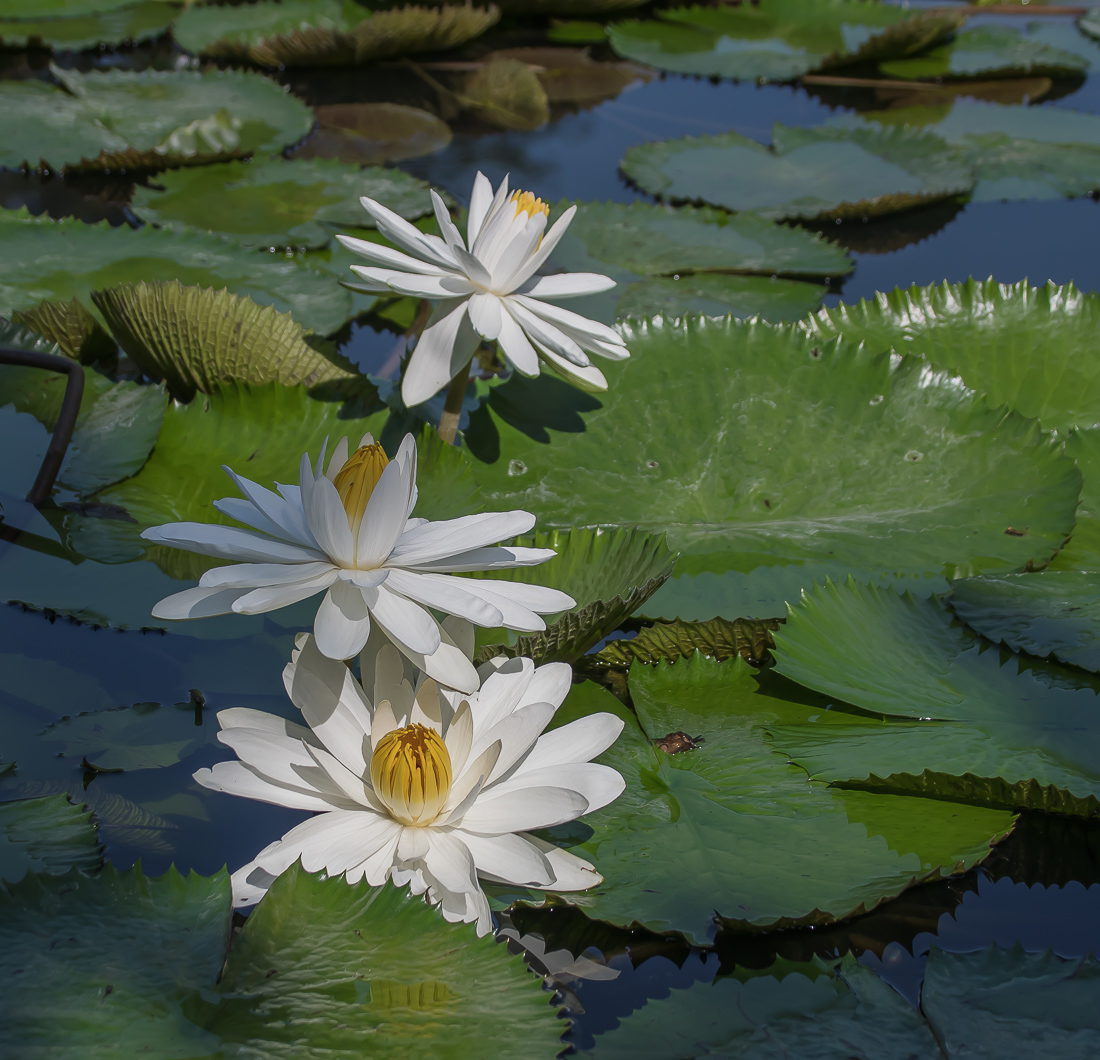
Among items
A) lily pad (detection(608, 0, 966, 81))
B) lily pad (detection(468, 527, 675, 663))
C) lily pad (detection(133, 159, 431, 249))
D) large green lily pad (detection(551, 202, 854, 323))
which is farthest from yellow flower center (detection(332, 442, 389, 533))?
lily pad (detection(608, 0, 966, 81))

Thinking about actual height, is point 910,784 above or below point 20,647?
below

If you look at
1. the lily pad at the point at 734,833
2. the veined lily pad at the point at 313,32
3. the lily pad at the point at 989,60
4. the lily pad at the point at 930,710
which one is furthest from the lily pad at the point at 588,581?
the lily pad at the point at 989,60

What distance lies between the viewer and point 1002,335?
1939mm

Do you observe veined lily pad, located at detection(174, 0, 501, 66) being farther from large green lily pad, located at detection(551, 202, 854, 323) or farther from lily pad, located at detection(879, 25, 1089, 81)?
lily pad, located at detection(879, 25, 1089, 81)

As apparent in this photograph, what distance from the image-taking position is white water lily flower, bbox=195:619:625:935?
3.05 feet

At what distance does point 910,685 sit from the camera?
4.44ft

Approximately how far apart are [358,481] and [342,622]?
14 cm

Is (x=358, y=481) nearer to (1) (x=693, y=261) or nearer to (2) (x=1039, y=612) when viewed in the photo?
(2) (x=1039, y=612)

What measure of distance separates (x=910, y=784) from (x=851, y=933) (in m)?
0.21

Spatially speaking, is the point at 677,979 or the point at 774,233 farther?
the point at 774,233

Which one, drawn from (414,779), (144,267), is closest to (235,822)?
(414,779)

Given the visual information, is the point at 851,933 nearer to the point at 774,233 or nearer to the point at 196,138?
the point at 774,233

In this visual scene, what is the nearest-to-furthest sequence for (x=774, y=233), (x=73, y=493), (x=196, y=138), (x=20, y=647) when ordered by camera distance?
(x=20, y=647), (x=73, y=493), (x=774, y=233), (x=196, y=138)

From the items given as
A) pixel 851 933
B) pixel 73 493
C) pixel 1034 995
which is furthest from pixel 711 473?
pixel 73 493
